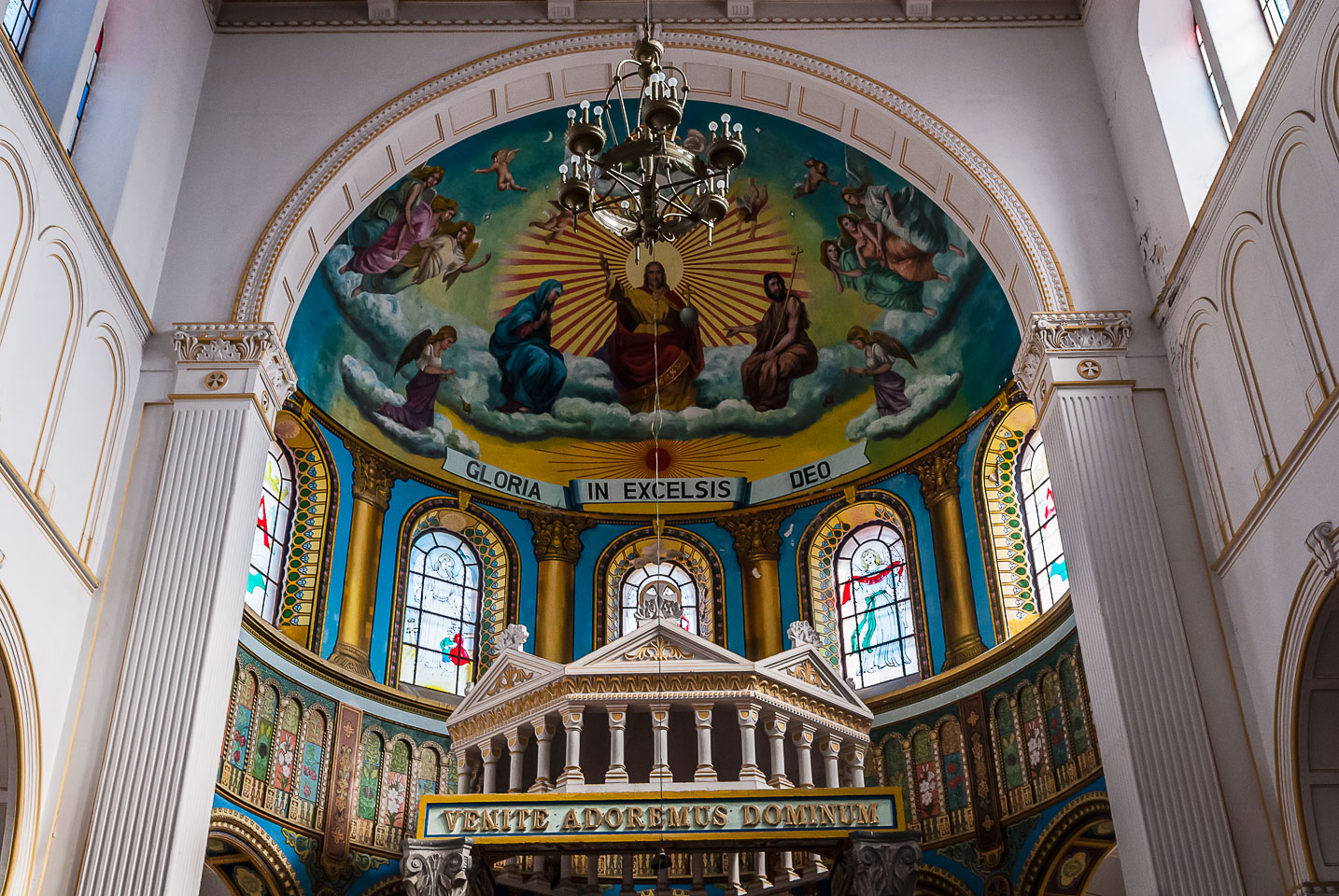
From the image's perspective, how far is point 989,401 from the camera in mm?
17312

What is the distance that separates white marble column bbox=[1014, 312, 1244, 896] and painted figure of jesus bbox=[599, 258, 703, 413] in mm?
7424

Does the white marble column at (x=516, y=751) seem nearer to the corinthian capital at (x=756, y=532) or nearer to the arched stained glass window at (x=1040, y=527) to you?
the corinthian capital at (x=756, y=532)

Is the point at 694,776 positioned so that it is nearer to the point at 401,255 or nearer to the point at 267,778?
the point at 267,778

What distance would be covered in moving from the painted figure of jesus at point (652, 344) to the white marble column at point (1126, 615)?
742 cm

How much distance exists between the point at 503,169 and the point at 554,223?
1.40 m

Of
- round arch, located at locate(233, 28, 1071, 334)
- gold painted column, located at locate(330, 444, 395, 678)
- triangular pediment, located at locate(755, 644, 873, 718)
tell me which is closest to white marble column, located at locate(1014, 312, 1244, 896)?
round arch, located at locate(233, 28, 1071, 334)

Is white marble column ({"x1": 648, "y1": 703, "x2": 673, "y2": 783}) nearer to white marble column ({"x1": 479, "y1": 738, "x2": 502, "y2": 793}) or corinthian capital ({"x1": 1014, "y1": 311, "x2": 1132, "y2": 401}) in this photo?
white marble column ({"x1": 479, "y1": 738, "x2": 502, "y2": 793})

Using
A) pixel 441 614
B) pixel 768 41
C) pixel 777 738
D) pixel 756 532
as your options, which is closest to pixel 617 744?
pixel 777 738

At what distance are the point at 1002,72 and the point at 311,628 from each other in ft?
36.4

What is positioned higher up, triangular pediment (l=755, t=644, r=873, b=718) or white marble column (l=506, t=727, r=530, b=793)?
triangular pediment (l=755, t=644, r=873, b=718)

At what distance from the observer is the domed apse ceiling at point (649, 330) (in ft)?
55.9

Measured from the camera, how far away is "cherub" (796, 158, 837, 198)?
56.7ft

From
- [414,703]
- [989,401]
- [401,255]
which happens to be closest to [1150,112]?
[989,401]

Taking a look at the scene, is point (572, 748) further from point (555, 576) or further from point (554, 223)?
point (554, 223)
